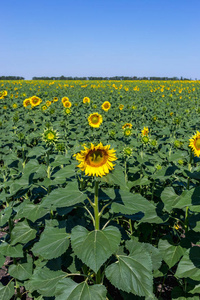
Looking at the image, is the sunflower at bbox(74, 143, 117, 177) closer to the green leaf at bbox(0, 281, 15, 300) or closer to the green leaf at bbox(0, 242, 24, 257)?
the green leaf at bbox(0, 242, 24, 257)

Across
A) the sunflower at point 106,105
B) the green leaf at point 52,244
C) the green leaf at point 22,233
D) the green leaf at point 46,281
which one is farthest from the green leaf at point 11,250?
the sunflower at point 106,105

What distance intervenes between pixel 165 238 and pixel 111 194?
0.83 m

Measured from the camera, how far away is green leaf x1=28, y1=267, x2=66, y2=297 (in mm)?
1869

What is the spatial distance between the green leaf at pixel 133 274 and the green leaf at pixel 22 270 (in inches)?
46.2

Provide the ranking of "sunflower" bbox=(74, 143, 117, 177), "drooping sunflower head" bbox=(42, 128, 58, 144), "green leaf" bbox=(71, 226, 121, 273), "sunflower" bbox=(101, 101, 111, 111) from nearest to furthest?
"green leaf" bbox=(71, 226, 121, 273) < "sunflower" bbox=(74, 143, 117, 177) < "drooping sunflower head" bbox=(42, 128, 58, 144) < "sunflower" bbox=(101, 101, 111, 111)

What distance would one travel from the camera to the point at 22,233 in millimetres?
2475

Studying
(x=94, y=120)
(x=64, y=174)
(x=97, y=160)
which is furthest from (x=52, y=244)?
(x=94, y=120)

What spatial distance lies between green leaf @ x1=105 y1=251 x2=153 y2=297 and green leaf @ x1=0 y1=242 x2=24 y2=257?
1.08 meters

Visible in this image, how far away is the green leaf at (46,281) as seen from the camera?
187cm

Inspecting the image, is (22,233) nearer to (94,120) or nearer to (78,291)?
(78,291)

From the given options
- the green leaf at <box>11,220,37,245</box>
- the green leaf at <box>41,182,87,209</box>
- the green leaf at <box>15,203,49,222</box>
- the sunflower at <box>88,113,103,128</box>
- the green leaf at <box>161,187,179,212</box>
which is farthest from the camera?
the sunflower at <box>88,113,103,128</box>

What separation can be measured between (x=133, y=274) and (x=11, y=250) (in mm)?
A: 1318

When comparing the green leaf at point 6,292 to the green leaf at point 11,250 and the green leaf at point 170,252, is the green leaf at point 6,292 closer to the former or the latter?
the green leaf at point 11,250

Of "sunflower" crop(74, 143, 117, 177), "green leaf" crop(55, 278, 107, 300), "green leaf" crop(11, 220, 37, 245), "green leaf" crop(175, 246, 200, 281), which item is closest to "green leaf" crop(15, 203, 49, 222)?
"green leaf" crop(11, 220, 37, 245)
